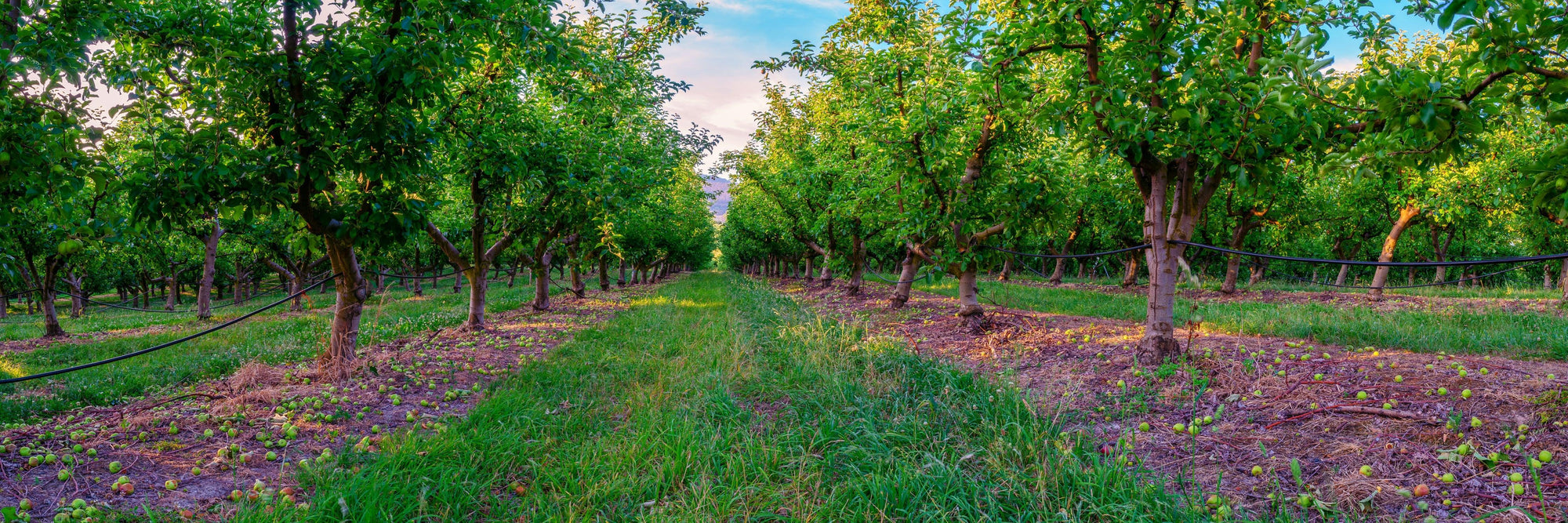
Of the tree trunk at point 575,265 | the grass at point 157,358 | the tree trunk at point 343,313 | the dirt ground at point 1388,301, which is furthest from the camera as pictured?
the tree trunk at point 575,265

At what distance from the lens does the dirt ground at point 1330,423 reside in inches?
139

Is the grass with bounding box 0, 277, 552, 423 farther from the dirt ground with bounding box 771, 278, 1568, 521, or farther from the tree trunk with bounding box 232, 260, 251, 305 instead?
the tree trunk with bounding box 232, 260, 251, 305

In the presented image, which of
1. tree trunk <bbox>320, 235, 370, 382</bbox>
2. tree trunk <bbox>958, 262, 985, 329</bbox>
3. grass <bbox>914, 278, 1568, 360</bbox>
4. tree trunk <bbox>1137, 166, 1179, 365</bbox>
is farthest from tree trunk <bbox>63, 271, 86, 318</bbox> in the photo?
tree trunk <bbox>1137, 166, 1179, 365</bbox>

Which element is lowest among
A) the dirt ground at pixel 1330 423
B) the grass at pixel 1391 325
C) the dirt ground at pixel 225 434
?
the dirt ground at pixel 225 434

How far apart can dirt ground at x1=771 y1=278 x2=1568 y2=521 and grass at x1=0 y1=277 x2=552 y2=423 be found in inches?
293

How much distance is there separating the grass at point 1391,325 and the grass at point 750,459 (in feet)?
10.00

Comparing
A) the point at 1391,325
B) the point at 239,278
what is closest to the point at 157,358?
the point at 1391,325

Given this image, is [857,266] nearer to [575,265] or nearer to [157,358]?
[575,265]

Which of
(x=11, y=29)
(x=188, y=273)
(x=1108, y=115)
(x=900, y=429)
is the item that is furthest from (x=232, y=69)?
(x=188, y=273)

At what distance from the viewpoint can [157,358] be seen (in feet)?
34.3

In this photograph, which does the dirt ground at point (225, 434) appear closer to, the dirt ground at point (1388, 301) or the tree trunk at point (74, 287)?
the dirt ground at point (1388, 301)

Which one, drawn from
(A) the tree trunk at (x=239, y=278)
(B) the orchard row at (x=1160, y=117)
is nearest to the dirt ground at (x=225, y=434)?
(B) the orchard row at (x=1160, y=117)

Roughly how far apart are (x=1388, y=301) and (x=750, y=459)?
21998mm

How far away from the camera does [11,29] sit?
167 inches
